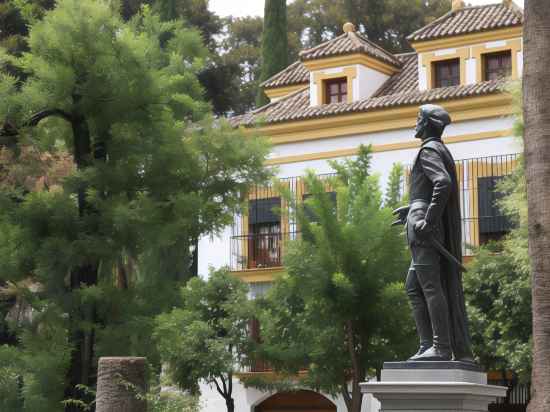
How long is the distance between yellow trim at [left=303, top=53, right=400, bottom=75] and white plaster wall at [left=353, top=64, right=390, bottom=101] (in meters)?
0.15

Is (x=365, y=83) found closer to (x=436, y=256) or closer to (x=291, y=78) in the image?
(x=291, y=78)

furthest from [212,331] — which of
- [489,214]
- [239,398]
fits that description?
[489,214]

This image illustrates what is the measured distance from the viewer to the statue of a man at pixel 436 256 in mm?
11620

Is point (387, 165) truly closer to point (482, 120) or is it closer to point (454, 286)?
point (482, 120)

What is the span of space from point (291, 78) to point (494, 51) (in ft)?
23.8

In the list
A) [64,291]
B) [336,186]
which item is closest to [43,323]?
[64,291]

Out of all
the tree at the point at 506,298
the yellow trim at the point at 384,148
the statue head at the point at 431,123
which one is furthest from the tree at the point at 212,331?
the statue head at the point at 431,123

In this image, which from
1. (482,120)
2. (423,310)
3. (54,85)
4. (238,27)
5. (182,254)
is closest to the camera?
(423,310)

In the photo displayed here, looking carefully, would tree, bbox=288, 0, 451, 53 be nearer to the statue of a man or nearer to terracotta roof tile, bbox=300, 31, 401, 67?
terracotta roof tile, bbox=300, 31, 401, 67

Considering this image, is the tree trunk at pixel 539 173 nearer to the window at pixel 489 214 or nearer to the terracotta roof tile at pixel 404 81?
the window at pixel 489 214

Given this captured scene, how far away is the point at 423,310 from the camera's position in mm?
11820

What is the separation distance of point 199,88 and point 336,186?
3.72 metres

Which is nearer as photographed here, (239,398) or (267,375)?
(267,375)

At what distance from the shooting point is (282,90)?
119ft
